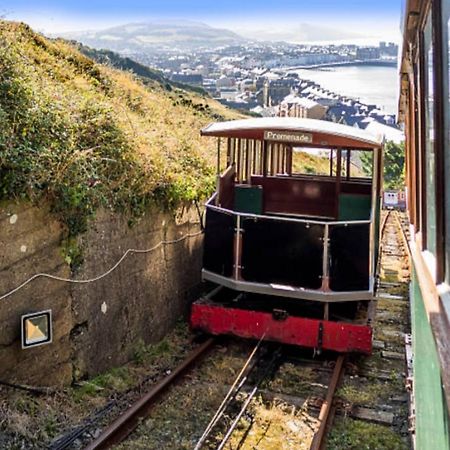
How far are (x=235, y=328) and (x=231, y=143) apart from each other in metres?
3.32

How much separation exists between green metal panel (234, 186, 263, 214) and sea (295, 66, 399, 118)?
83388 mm

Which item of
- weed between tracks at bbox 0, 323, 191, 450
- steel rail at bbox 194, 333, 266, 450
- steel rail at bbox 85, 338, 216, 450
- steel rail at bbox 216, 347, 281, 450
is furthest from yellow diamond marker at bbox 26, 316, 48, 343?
steel rail at bbox 216, 347, 281, 450

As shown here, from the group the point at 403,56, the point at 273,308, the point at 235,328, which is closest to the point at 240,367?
the point at 235,328

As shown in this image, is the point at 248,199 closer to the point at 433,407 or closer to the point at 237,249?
the point at 237,249

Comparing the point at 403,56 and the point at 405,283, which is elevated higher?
the point at 403,56

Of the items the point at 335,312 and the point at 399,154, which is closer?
the point at 335,312

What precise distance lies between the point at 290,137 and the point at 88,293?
359 cm

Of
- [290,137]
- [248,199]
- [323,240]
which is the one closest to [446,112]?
[323,240]

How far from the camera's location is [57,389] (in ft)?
20.2

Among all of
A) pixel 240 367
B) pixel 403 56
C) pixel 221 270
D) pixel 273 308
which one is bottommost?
pixel 240 367

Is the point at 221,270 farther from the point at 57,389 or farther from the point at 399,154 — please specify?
the point at 399,154

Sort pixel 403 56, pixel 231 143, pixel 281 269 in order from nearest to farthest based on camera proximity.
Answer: pixel 403 56 < pixel 281 269 < pixel 231 143

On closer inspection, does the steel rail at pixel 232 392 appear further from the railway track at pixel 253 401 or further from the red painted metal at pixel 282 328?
the red painted metal at pixel 282 328

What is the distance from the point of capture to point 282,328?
8195 mm
